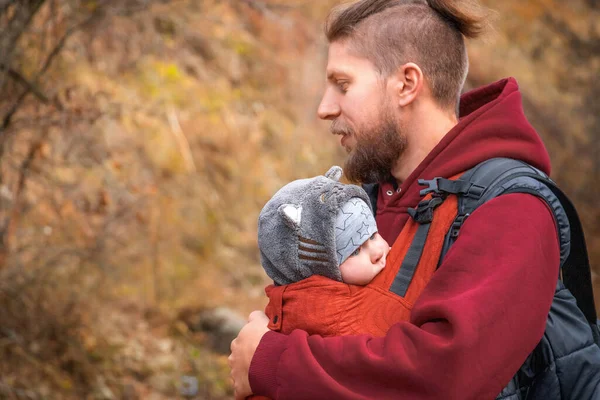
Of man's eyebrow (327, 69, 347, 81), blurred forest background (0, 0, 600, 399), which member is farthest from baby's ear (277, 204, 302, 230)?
blurred forest background (0, 0, 600, 399)

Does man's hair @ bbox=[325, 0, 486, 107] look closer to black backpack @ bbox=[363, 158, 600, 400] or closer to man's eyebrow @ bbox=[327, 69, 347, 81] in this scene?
man's eyebrow @ bbox=[327, 69, 347, 81]

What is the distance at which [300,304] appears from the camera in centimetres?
200

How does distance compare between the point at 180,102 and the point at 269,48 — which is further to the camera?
the point at 269,48

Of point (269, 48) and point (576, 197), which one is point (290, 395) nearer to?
point (269, 48)

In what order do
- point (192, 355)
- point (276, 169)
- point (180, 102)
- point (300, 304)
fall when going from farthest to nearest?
1. point (276, 169)
2. point (180, 102)
3. point (192, 355)
4. point (300, 304)

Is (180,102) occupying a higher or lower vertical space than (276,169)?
higher

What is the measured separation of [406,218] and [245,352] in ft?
2.05

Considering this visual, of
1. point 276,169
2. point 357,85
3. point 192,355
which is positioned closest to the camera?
point 357,85

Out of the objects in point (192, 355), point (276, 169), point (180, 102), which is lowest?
point (192, 355)

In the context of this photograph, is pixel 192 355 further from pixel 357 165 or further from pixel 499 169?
pixel 499 169

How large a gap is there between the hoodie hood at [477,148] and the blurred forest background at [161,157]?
5.36 feet

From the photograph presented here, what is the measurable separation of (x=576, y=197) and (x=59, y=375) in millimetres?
6604

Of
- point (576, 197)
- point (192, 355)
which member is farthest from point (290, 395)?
point (576, 197)

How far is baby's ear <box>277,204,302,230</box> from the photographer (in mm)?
2016
